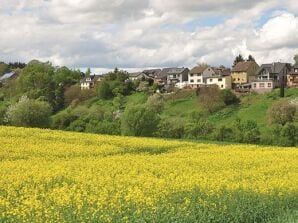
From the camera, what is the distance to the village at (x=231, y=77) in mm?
106750

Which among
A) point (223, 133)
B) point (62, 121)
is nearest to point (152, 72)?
point (62, 121)

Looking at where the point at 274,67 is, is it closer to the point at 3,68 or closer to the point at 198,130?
the point at 198,130

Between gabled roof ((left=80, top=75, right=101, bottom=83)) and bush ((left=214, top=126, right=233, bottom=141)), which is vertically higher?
gabled roof ((left=80, top=75, right=101, bottom=83))

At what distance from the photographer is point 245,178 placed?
19.7 metres

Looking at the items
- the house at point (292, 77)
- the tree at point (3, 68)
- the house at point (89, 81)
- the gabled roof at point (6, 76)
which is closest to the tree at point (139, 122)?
the house at point (292, 77)

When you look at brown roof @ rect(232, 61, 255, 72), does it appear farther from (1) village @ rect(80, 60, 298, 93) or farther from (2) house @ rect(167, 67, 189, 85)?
(2) house @ rect(167, 67, 189, 85)

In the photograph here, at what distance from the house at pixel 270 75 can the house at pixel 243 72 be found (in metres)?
4.85

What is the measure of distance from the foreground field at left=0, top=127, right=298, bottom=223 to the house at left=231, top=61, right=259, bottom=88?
92.6 m

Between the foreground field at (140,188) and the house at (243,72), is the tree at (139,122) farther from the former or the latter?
the house at (243,72)

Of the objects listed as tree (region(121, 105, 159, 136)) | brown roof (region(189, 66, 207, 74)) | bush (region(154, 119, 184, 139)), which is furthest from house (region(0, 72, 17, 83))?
bush (region(154, 119, 184, 139))

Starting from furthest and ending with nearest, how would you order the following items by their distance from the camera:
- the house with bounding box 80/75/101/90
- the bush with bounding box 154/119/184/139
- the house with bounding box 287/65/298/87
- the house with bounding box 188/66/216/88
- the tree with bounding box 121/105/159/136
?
the house with bounding box 80/75/101/90 < the house with bounding box 188/66/216/88 < the house with bounding box 287/65/298/87 < the bush with bounding box 154/119/184/139 < the tree with bounding box 121/105/159/136

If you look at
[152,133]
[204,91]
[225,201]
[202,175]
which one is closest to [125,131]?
[152,133]

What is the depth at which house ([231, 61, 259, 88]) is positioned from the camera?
119m

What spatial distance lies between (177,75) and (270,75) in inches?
1123
